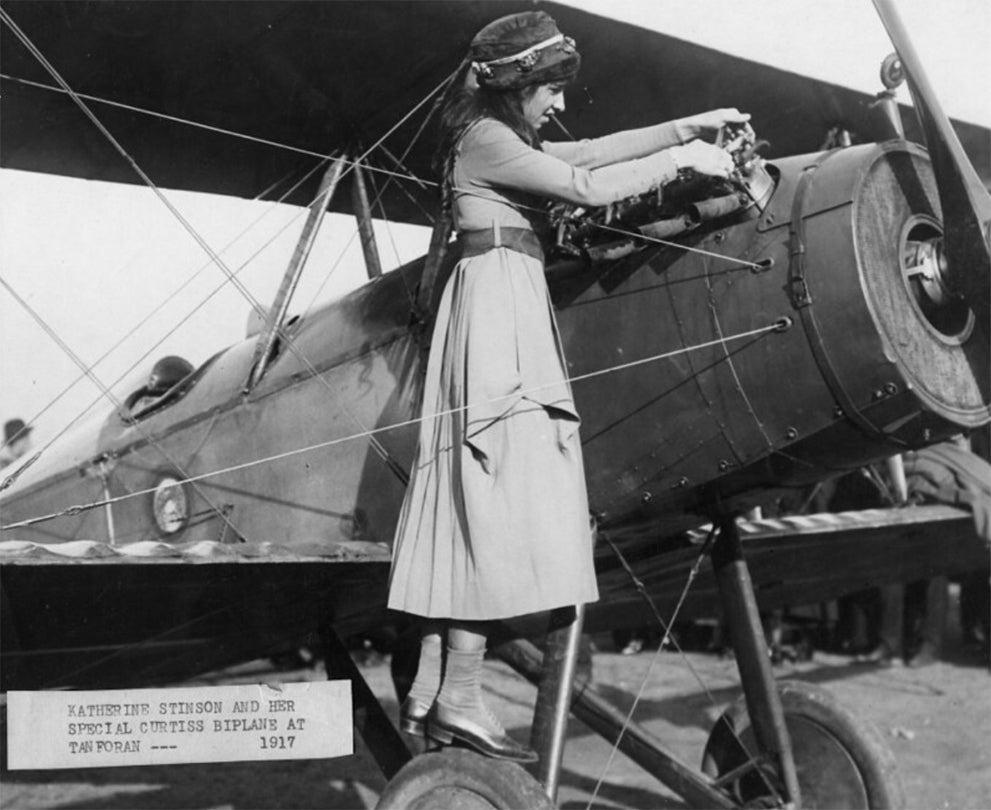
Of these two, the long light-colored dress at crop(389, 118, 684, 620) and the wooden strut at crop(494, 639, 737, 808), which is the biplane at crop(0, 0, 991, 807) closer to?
the wooden strut at crop(494, 639, 737, 808)

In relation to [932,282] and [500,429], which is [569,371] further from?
[932,282]

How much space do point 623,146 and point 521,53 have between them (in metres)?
0.41

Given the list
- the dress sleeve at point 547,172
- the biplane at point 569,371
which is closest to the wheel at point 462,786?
the biplane at point 569,371

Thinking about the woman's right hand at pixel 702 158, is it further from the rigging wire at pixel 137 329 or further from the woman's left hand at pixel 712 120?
the rigging wire at pixel 137 329

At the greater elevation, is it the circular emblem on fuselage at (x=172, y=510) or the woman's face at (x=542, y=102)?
the woman's face at (x=542, y=102)

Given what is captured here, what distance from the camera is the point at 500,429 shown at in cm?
278

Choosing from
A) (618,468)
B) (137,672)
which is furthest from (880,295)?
(137,672)

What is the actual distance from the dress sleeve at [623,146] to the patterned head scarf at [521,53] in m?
0.28

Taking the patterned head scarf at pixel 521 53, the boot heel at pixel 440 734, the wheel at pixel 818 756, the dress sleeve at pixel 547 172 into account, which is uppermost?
the patterned head scarf at pixel 521 53

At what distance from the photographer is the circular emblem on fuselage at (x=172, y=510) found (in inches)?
181

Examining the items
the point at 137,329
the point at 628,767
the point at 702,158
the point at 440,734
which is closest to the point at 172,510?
the point at 137,329

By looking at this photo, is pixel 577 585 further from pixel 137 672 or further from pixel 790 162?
pixel 137 672

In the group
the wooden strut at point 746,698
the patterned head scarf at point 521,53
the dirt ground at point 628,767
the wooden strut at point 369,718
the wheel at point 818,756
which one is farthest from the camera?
the dirt ground at point 628,767

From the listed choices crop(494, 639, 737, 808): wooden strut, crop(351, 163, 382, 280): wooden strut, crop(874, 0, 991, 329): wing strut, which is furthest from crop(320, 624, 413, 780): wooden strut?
crop(874, 0, 991, 329): wing strut
